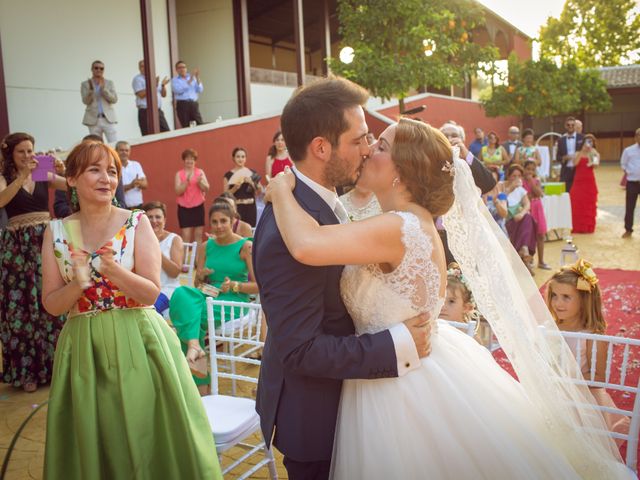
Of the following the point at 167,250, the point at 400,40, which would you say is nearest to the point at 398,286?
the point at 167,250

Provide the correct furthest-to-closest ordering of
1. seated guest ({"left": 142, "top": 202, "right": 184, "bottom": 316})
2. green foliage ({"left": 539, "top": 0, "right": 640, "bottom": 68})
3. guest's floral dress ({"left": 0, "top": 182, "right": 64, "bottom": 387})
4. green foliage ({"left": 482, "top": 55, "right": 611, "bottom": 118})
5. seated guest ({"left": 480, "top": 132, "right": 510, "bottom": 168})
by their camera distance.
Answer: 1. green foliage ({"left": 539, "top": 0, "right": 640, "bottom": 68})
2. green foliage ({"left": 482, "top": 55, "right": 611, "bottom": 118})
3. seated guest ({"left": 480, "top": 132, "right": 510, "bottom": 168})
4. seated guest ({"left": 142, "top": 202, "right": 184, "bottom": 316})
5. guest's floral dress ({"left": 0, "top": 182, "right": 64, "bottom": 387})

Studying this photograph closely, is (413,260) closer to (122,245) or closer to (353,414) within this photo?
(353,414)

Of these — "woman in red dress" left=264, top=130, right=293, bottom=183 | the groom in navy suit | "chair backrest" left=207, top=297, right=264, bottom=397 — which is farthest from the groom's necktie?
"woman in red dress" left=264, top=130, right=293, bottom=183

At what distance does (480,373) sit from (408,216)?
581 millimetres

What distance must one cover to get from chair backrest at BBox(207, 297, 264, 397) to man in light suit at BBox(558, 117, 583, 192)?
9.03 meters

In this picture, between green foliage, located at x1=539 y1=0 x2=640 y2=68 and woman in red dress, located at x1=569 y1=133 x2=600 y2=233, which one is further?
green foliage, located at x1=539 y1=0 x2=640 y2=68

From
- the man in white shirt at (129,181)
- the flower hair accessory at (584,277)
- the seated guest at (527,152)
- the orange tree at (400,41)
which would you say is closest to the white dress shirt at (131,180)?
the man in white shirt at (129,181)

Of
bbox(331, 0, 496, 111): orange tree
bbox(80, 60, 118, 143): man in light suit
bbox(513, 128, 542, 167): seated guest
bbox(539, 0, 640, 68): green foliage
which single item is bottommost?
bbox(513, 128, 542, 167): seated guest

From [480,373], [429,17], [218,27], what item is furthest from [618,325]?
[218,27]

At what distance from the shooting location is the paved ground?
3.67 meters

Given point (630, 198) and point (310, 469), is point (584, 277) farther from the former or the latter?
point (630, 198)

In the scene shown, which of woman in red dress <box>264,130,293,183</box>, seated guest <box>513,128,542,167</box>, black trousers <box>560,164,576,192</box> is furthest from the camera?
black trousers <box>560,164,576,192</box>

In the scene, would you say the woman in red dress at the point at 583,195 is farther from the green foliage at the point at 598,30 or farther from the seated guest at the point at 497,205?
the green foliage at the point at 598,30

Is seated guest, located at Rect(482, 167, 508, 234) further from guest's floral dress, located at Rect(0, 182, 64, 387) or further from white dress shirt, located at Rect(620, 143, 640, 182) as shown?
guest's floral dress, located at Rect(0, 182, 64, 387)
